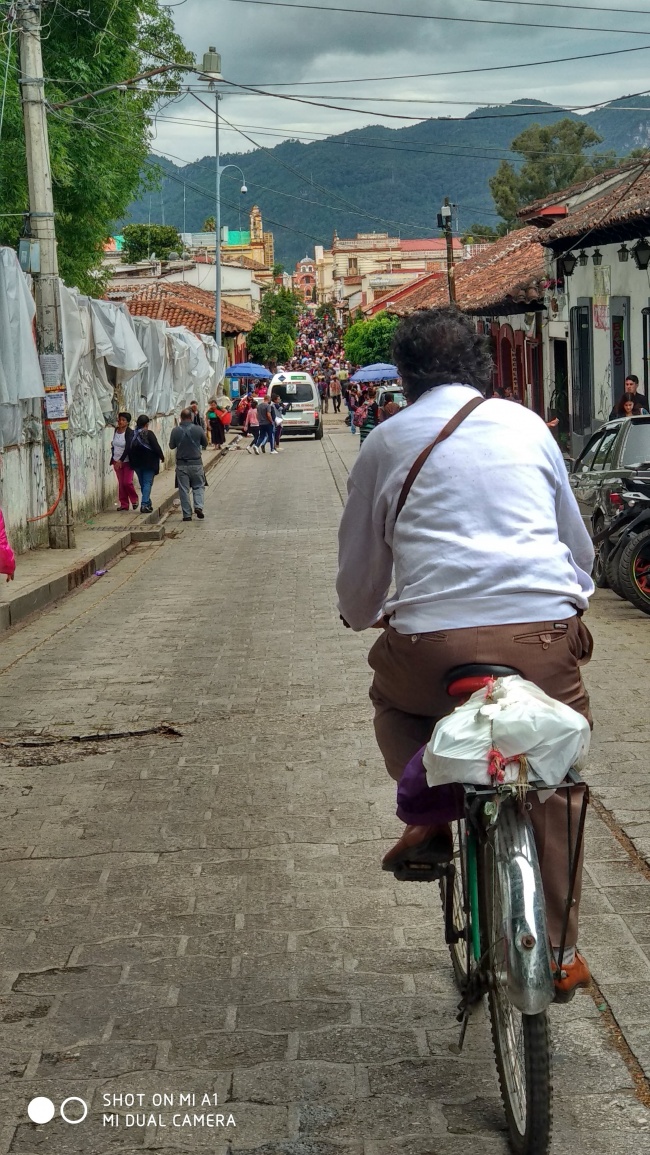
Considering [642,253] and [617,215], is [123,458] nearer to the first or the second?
[617,215]

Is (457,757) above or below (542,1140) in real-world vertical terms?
above

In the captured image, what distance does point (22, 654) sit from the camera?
10.8m

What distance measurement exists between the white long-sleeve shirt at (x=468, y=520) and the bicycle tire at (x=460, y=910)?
1.95 feet

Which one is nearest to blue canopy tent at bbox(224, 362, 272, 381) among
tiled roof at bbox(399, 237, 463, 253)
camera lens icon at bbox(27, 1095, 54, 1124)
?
camera lens icon at bbox(27, 1095, 54, 1124)

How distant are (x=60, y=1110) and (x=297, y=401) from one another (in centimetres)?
4589

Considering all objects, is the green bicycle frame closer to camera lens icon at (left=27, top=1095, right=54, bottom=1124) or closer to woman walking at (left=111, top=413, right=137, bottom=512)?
camera lens icon at (left=27, top=1095, right=54, bottom=1124)

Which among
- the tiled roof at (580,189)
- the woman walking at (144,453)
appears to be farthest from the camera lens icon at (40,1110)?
the tiled roof at (580,189)

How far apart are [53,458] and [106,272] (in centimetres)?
1585

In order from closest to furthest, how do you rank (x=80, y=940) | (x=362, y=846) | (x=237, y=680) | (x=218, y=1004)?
(x=218, y=1004) < (x=80, y=940) < (x=362, y=846) < (x=237, y=680)

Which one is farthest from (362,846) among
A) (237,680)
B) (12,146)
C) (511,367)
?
(511,367)

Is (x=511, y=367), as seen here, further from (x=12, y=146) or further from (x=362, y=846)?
(x=362, y=846)

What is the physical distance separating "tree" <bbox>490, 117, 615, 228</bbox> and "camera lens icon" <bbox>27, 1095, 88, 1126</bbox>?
77.7 m

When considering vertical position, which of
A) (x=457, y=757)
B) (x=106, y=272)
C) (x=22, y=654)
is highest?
(x=106, y=272)

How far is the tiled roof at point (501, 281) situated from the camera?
111ft
